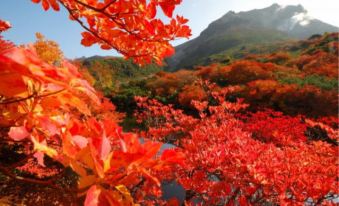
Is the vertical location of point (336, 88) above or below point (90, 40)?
below

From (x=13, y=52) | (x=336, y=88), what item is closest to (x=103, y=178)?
(x=13, y=52)

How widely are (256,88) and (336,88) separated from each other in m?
3.49

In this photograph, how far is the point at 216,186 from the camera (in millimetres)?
4453

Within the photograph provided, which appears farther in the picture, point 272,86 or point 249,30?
point 249,30

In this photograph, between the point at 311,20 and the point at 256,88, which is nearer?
the point at 256,88

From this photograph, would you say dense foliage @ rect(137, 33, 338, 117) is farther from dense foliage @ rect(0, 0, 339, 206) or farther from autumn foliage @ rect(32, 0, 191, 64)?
autumn foliage @ rect(32, 0, 191, 64)

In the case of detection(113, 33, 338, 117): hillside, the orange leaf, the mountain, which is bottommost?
detection(113, 33, 338, 117): hillside

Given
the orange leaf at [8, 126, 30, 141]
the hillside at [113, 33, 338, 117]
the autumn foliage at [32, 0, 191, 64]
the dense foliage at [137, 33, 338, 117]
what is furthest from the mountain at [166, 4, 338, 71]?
the orange leaf at [8, 126, 30, 141]

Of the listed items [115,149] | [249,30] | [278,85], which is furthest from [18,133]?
[249,30]

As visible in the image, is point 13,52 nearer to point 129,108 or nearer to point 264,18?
point 129,108

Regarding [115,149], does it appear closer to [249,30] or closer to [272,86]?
[272,86]

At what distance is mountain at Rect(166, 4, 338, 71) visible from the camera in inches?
3036

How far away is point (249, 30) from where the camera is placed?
→ 283 ft

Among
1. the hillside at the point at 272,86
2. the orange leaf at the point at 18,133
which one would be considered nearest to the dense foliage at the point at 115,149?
the orange leaf at the point at 18,133
